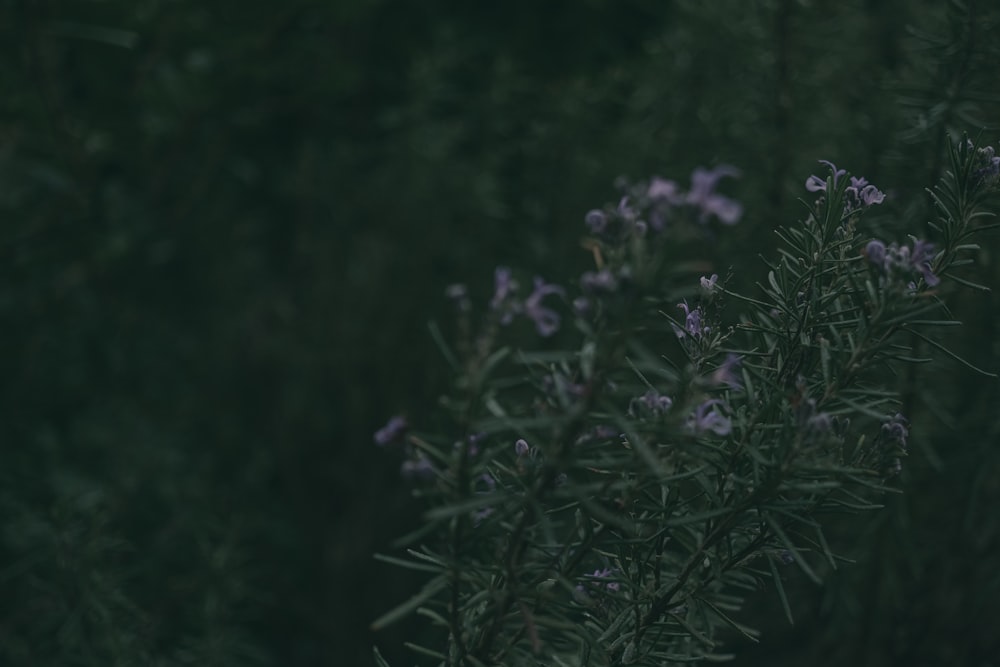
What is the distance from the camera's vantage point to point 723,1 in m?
1.81

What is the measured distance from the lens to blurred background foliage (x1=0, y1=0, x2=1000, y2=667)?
1.31 m

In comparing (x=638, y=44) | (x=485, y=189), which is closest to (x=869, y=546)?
(x=485, y=189)

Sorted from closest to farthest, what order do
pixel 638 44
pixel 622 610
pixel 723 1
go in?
pixel 622 610, pixel 723 1, pixel 638 44

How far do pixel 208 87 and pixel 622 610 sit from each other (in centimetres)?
152

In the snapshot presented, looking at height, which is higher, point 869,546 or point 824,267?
point 824,267

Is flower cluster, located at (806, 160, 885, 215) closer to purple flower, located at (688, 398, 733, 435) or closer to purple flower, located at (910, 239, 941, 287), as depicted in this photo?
purple flower, located at (910, 239, 941, 287)

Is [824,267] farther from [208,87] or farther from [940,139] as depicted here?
[208,87]

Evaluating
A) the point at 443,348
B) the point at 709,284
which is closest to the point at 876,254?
the point at 709,284

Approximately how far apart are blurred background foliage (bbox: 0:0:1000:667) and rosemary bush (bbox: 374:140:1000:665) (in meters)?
0.45

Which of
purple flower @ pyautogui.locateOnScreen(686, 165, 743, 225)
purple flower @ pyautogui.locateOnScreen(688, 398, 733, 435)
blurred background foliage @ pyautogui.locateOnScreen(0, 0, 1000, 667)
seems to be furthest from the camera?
blurred background foliage @ pyautogui.locateOnScreen(0, 0, 1000, 667)

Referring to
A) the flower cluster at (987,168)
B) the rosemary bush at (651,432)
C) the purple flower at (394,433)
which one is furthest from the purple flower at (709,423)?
the flower cluster at (987,168)

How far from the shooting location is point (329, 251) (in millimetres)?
2322

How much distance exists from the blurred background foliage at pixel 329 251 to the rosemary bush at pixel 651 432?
1.49 ft

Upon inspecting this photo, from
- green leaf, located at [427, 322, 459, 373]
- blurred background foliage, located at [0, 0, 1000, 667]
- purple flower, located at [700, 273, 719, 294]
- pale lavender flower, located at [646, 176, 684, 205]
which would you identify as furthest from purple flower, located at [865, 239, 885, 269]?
blurred background foliage, located at [0, 0, 1000, 667]
